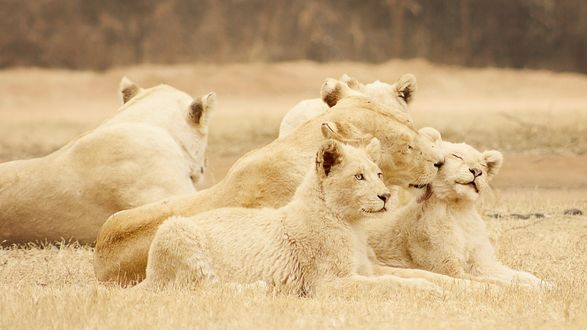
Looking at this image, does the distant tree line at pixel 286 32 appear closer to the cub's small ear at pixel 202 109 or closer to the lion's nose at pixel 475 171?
the cub's small ear at pixel 202 109

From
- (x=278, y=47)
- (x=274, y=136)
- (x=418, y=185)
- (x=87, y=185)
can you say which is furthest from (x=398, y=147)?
(x=278, y=47)

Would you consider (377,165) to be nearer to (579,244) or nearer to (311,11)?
(579,244)

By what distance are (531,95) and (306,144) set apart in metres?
23.3

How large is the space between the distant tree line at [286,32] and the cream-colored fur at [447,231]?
26.1 meters

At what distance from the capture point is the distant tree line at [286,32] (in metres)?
34.5

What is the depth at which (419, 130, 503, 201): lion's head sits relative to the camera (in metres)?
8.52

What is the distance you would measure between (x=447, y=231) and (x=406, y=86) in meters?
2.38

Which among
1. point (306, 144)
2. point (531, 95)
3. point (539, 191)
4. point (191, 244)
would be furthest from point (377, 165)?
point (531, 95)

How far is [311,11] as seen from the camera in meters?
35.6

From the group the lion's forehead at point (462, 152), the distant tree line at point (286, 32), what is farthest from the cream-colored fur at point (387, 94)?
the distant tree line at point (286, 32)

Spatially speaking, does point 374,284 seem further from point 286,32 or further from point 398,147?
point 286,32

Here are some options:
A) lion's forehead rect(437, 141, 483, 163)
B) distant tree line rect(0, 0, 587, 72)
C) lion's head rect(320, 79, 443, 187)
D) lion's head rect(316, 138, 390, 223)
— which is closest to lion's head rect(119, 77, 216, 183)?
lion's head rect(320, 79, 443, 187)

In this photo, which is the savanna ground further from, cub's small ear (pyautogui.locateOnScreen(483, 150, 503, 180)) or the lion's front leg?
cub's small ear (pyautogui.locateOnScreen(483, 150, 503, 180))

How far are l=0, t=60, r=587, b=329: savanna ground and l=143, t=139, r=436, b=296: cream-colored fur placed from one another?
0.22m
